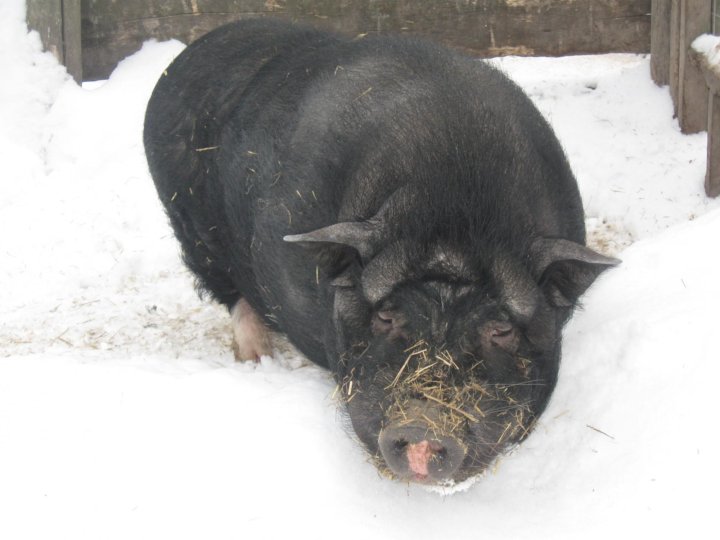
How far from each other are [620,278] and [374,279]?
1778 mm

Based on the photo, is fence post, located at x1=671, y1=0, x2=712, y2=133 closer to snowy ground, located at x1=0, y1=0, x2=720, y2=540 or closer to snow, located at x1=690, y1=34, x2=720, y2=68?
snow, located at x1=690, y1=34, x2=720, y2=68

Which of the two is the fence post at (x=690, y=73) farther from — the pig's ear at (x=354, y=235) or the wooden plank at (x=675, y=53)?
the pig's ear at (x=354, y=235)

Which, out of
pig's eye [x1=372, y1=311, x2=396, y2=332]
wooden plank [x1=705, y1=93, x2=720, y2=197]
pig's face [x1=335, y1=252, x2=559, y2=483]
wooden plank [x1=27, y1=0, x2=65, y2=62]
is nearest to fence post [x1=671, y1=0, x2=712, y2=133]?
wooden plank [x1=705, y1=93, x2=720, y2=197]

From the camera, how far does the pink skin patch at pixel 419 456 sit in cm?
383

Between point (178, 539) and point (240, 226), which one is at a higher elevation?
point (240, 226)

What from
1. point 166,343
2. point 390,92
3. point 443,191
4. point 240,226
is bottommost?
point 166,343

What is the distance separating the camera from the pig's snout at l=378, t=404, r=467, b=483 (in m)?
3.83

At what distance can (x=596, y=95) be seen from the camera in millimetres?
9227

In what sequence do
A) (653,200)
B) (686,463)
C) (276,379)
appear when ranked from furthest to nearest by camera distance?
(653,200), (276,379), (686,463)

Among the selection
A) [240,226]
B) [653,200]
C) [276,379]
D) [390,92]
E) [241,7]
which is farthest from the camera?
[241,7]

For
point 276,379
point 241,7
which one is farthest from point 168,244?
point 276,379

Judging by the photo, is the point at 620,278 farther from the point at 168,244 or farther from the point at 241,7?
the point at 241,7

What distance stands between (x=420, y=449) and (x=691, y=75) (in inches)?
212

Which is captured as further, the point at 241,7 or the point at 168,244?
the point at 241,7
